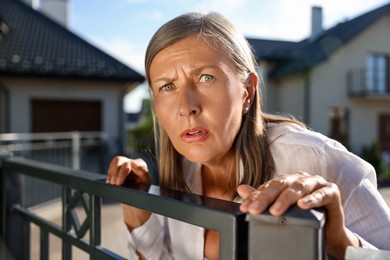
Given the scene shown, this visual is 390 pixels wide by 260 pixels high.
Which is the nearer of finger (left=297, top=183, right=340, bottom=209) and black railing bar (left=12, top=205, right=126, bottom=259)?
finger (left=297, top=183, right=340, bottom=209)

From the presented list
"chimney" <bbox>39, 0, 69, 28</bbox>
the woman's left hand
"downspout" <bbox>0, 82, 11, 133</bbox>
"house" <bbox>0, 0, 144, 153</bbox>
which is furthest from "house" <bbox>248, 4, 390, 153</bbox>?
the woman's left hand

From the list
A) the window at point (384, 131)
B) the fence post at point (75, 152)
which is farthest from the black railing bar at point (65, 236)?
the window at point (384, 131)

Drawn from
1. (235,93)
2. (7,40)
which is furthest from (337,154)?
(7,40)

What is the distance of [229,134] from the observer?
1.17 metres

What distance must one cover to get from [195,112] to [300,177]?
42 cm

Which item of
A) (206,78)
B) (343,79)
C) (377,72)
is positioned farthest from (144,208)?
(377,72)

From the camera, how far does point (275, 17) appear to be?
6.43 ft

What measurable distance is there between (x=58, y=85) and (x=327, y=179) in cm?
1151

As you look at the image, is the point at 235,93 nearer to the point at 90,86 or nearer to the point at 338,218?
the point at 338,218

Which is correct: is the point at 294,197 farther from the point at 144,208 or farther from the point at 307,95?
the point at 307,95

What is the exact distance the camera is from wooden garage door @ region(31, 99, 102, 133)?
11.6 metres

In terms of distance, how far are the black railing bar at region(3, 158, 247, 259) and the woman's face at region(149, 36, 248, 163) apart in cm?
19

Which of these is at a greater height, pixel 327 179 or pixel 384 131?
pixel 327 179

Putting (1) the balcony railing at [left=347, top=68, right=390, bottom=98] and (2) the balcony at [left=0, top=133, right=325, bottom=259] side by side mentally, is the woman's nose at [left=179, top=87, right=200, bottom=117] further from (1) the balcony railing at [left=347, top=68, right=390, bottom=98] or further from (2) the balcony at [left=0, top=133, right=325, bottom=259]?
(1) the balcony railing at [left=347, top=68, right=390, bottom=98]
